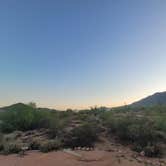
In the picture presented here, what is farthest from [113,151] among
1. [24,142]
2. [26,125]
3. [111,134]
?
[26,125]

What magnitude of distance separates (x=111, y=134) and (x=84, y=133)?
2.22m

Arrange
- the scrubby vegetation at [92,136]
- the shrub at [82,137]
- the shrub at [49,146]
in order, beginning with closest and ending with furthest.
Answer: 1. the shrub at [49,146]
2. the scrubby vegetation at [92,136]
3. the shrub at [82,137]

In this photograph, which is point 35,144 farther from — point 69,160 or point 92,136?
point 69,160

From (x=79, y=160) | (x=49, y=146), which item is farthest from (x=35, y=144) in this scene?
(x=79, y=160)

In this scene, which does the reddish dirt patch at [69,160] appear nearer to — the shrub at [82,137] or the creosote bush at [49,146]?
the creosote bush at [49,146]

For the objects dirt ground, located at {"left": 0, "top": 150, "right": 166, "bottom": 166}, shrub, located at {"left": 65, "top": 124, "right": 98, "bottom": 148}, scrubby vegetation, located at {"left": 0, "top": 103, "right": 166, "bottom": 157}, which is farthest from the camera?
shrub, located at {"left": 65, "top": 124, "right": 98, "bottom": 148}

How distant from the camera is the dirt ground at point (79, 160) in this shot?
1162 centimetres

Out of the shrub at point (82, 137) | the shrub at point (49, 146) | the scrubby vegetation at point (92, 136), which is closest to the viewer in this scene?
the shrub at point (49, 146)

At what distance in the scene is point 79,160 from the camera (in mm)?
12070

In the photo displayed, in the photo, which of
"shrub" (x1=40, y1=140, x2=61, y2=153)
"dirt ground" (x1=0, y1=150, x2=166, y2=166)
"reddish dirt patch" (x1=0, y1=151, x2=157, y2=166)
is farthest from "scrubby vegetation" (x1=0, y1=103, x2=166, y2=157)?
"reddish dirt patch" (x1=0, y1=151, x2=157, y2=166)

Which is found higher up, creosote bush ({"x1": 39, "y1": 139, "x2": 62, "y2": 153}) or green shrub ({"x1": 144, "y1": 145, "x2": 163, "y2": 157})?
creosote bush ({"x1": 39, "y1": 139, "x2": 62, "y2": 153})

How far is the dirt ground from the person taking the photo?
11.6 metres

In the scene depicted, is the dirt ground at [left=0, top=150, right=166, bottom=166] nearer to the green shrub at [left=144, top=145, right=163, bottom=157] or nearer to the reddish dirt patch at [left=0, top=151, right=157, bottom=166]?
the reddish dirt patch at [left=0, top=151, right=157, bottom=166]

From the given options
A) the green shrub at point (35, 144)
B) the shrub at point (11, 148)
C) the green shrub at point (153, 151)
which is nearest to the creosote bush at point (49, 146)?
the green shrub at point (35, 144)
